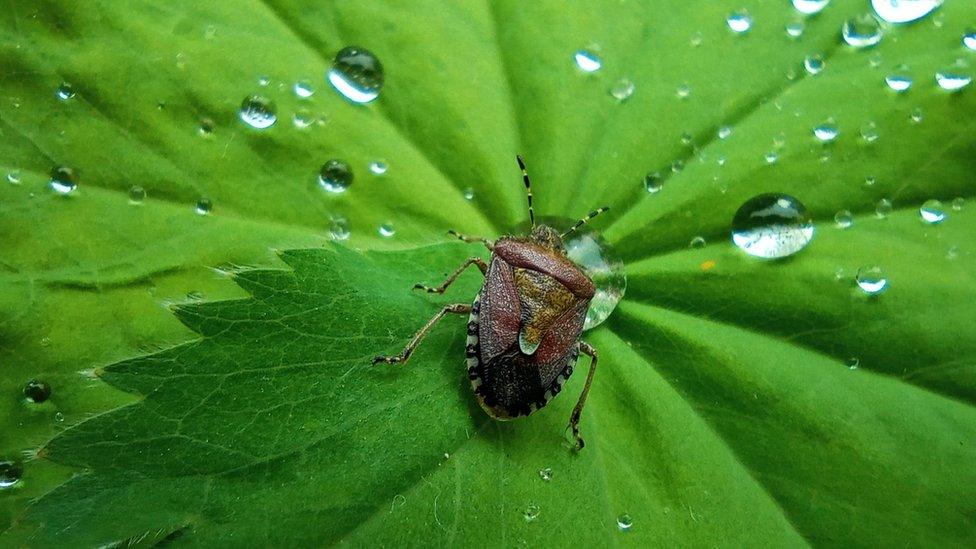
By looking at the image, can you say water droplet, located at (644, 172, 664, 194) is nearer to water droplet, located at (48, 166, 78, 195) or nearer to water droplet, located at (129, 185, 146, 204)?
water droplet, located at (129, 185, 146, 204)

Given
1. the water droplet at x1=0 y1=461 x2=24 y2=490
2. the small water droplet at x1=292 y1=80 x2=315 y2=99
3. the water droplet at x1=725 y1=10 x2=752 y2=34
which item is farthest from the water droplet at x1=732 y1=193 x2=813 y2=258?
the water droplet at x1=0 y1=461 x2=24 y2=490

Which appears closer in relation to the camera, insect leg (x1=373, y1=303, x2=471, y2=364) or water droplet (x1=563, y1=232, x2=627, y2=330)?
insect leg (x1=373, y1=303, x2=471, y2=364)

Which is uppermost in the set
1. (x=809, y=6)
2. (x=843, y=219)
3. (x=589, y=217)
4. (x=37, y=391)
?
(x=809, y=6)

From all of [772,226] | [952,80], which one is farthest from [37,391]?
[952,80]

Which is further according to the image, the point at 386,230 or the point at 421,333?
the point at 386,230

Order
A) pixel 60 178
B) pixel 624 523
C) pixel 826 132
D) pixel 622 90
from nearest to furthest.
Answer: pixel 624 523, pixel 60 178, pixel 826 132, pixel 622 90

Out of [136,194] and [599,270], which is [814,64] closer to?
[599,270]

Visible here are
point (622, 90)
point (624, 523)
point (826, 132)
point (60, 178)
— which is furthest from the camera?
point (622, 90)
